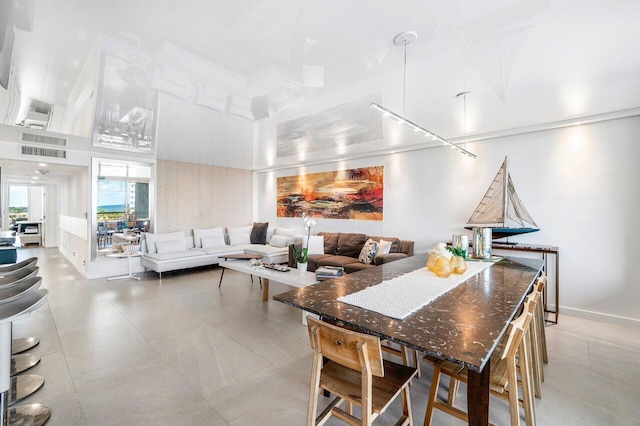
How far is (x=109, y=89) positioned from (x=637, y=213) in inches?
278

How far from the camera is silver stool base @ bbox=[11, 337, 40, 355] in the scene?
2487 millimetres

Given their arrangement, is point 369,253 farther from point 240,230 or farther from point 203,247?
point 203,247

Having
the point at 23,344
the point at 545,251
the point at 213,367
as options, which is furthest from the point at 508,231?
the point at 23,344

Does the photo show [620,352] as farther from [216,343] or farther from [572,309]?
[216,343]

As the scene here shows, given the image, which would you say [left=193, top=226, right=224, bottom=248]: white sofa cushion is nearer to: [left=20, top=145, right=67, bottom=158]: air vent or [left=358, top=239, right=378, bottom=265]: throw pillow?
[left=20, top=145, right=67, bottom=158]: air vent

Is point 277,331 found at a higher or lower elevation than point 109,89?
lower

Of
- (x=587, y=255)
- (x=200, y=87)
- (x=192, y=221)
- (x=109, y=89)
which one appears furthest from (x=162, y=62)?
(x=587, y=255)

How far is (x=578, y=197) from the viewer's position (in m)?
3.35

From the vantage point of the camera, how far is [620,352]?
2.54 m

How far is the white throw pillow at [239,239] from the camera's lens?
6.80m

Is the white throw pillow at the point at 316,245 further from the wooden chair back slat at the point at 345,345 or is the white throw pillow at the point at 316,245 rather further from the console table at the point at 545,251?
the wooden chair back slat at the point at 345,345

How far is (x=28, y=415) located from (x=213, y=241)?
15.9 feet

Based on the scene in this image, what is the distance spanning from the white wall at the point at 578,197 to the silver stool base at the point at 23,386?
15.5 ft

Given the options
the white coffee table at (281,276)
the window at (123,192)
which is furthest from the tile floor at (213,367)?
the window at (123,192)
